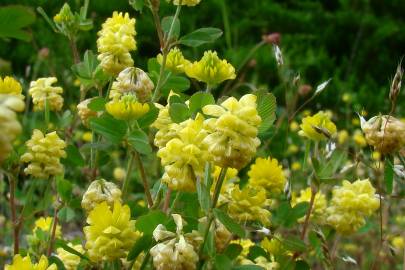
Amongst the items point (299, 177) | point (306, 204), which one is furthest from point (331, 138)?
point (299, 177)

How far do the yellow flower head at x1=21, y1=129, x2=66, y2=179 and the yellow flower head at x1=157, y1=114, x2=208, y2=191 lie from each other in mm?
269

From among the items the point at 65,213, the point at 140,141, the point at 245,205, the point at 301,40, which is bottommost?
the point at 301,40

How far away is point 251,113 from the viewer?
73 cm

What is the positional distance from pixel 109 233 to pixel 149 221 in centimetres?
5

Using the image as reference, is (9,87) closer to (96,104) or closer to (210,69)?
(96,104)

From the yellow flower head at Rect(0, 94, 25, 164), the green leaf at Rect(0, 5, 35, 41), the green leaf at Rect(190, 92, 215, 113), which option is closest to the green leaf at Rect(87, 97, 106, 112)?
the green leaf at Rect(190, 92, 215, 113)

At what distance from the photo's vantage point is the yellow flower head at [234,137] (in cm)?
72

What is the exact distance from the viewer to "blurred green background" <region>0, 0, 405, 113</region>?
4.21 metres

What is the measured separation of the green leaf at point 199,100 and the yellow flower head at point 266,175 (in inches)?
7.0

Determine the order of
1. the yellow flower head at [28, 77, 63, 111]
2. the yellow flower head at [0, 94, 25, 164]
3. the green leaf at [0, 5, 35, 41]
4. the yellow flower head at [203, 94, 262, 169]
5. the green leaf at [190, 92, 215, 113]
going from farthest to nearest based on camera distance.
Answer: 1. the yellow flower head at [28, 77, 63, 111]
2. the green leaf at [190, 92, 215, 113]
3. the yellow flower head at [203, 94, 262, 169]
4. the green leaf at [0, 5, 35, 41]
5. the yellow flower head at [0, 94, 25, 164]

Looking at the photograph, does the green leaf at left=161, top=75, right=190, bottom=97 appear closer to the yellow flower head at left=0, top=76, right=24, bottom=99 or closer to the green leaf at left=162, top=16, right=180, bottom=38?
the green leaf at left=162, top=16, right=180, bottom=38

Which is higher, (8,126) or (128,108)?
(8,126)

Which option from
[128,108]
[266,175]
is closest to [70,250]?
[128,108]

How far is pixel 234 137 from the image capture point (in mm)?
718
